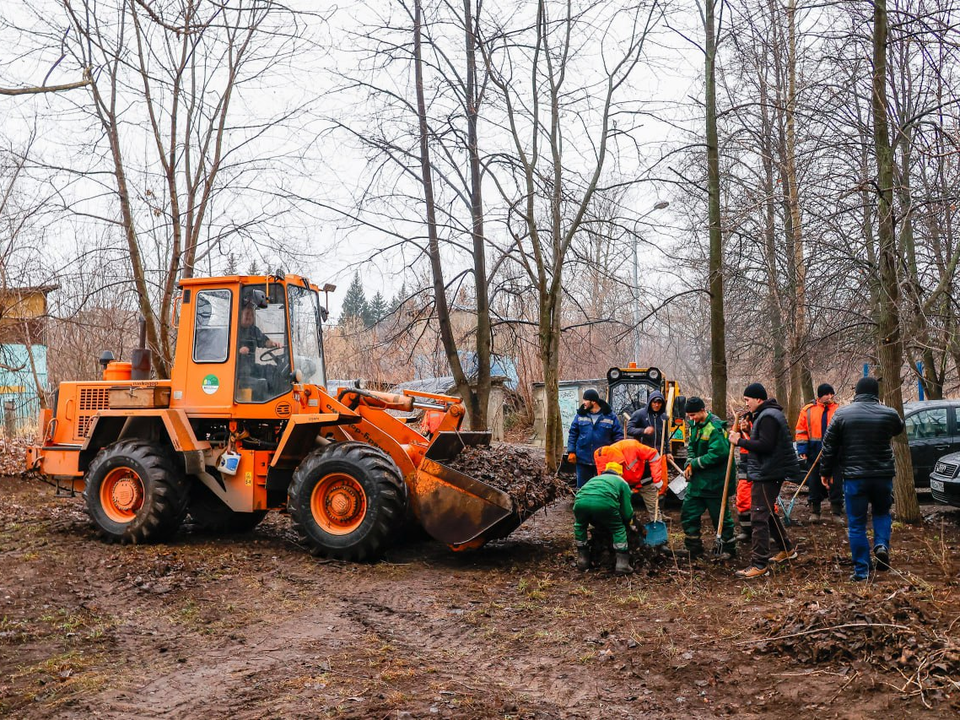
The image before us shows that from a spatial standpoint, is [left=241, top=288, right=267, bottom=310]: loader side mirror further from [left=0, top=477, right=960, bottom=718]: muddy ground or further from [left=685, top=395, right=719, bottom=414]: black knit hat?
[left=685, top=395, right=719, bottom=414]: black knit hat

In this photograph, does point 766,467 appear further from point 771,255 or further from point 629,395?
point 771,255

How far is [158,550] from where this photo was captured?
29.9ft

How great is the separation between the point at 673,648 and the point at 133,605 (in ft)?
15.1

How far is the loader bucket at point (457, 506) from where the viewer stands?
7836mm

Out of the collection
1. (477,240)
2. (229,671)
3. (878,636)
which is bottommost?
(229,671)

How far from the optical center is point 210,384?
30.9 feet

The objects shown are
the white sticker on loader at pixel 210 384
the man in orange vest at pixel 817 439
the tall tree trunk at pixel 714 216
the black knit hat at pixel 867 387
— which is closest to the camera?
the black knit hat at pixel 867 387

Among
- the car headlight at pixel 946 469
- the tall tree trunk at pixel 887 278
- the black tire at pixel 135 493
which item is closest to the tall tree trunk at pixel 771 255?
the car headlight at pixel 946 469

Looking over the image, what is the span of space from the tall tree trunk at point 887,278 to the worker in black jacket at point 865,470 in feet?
8.62

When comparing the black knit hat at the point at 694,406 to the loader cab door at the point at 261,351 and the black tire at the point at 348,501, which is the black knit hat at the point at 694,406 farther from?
the loader cab door at the point at 261,351

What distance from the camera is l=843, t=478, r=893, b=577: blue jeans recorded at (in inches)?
285

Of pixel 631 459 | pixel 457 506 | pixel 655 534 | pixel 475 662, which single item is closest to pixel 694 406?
pixel 631 459

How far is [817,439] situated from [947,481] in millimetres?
1719

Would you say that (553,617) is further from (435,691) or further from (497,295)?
(497,295)
